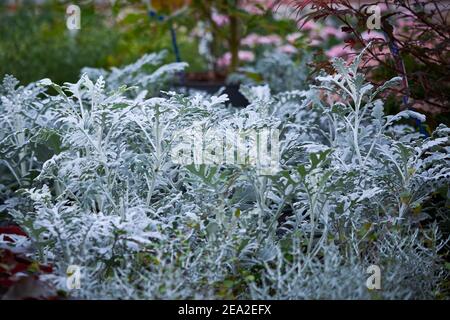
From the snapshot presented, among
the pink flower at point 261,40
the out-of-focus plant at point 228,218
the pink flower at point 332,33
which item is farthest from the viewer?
the pink flower at point 332,33

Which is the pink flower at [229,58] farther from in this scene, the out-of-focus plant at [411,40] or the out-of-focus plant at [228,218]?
the out-of-focus plant at [228,218]

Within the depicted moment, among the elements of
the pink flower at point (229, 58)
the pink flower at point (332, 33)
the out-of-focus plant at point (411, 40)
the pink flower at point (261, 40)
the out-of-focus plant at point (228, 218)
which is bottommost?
the out-of-focus plant at point (228, 218)

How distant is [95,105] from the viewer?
2557 millimetres

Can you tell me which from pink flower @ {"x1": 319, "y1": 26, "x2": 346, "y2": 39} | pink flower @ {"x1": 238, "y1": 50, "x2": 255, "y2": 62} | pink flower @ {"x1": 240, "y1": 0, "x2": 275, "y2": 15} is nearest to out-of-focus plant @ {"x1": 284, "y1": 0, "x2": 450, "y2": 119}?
pink flower @ {"x1": 240, "y1": 0, "x2": 275, "y2": 15}

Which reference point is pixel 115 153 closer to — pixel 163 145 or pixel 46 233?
pixel 163 145

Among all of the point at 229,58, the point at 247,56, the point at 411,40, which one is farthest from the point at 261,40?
the point at 411,40

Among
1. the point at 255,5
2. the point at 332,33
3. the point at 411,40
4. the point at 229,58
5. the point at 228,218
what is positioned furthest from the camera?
the point at 332,33

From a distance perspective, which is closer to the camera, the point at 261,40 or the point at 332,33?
the point at 261,40

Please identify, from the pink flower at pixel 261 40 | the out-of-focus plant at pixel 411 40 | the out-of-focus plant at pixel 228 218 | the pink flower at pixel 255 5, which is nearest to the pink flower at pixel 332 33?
the pink flower at pixel 261 40

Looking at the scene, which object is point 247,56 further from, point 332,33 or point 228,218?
point 228,218

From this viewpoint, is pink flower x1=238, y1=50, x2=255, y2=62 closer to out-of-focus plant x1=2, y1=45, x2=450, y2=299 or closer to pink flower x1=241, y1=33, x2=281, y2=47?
pink flower x1=241, y1=33, x2=281, y2=47

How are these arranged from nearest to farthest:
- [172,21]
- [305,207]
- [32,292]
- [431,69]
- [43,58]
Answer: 1. [32,292]
2. [305,207]
3. [431,69]
4. [172,21]
5. [43,58]
